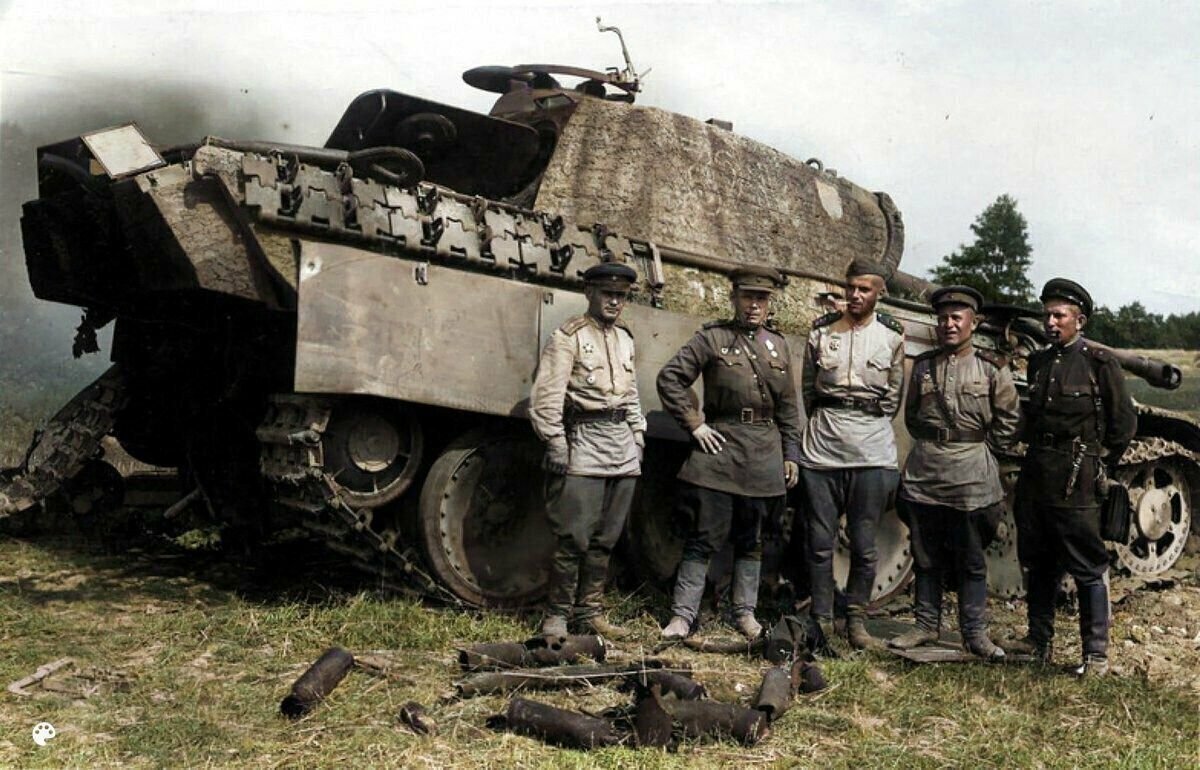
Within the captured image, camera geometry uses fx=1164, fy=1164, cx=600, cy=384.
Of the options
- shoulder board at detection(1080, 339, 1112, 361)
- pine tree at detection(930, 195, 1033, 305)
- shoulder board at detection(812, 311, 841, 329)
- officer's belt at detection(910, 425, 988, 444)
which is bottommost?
officer's belt at detection(910, 425, 988, 444)

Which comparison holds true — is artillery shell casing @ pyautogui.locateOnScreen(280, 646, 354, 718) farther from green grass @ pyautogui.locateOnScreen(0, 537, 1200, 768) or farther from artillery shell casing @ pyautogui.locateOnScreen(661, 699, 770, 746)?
artillery shell casing @ pyautogui.locateOnScreen(661, 699, 770, 746)

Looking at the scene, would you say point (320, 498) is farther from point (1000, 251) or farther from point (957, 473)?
point (1000, 251)

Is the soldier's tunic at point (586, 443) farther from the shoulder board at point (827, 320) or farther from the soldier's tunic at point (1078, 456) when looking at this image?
the soldier's tunic at point (1078, 456)

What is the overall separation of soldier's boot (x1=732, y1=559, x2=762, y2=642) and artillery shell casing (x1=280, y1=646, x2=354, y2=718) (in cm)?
231

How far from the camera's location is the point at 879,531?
846cm

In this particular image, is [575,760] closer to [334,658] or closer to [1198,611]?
[334,658]

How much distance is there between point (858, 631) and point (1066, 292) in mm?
2115

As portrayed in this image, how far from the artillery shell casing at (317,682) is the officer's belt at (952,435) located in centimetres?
332

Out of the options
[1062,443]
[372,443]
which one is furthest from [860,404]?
[372,443]

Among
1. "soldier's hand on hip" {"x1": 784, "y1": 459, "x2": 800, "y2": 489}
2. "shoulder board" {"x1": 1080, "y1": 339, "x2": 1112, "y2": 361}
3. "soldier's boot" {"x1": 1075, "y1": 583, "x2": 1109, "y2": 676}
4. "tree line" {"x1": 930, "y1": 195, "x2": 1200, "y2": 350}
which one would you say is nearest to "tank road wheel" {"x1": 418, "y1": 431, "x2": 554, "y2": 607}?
"soldier's hand on hip" {"x1": 784, "y1": 459, "x2": 800, "y2": 489}

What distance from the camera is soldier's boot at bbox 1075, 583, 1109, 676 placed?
237 inches

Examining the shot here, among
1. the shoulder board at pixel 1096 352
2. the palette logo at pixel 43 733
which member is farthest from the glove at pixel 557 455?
the shoulder board at pixel 1096 352

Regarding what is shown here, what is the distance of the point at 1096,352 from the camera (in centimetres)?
613

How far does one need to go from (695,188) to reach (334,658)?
16.1 feet
